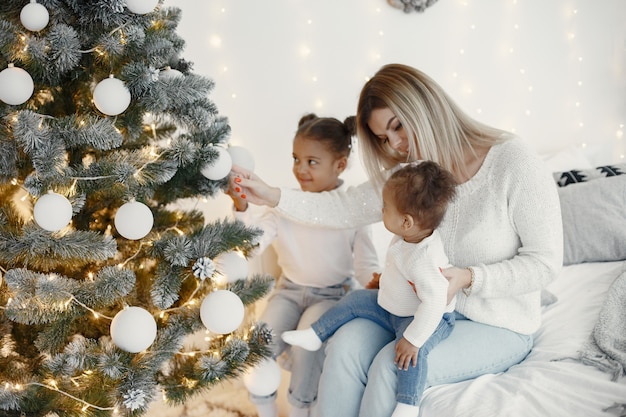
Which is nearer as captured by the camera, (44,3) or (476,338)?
(44,3)

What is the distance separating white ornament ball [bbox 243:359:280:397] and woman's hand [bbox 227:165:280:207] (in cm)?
45

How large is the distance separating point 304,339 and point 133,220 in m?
0.58

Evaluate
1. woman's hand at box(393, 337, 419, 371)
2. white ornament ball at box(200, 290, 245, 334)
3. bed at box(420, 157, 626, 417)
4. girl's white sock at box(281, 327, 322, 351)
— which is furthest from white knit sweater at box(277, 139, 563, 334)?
white ornament ball at box(200, 290, 245, 334)

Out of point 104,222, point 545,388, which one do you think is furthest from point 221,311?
point 545,388

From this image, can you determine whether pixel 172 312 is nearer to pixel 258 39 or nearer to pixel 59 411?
pixel 59 411

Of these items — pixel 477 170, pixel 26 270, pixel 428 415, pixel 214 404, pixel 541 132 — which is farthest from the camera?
pixel 541 132

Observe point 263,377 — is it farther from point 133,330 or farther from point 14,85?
point 14,85

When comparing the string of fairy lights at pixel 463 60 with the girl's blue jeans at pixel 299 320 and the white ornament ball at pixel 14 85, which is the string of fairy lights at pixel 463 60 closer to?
the girl's blue jeans at pixel 299 320

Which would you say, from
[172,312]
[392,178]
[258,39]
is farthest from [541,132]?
[172,312]

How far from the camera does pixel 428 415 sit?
129 cm

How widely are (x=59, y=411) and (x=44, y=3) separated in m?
0.85

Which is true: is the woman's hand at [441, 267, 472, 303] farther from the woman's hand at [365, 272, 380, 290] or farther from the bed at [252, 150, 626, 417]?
the woman's hand at [365, 272, 380, 290]

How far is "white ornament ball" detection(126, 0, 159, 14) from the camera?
3.85 feet

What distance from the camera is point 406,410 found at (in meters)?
1.27
